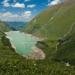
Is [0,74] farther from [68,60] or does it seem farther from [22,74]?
[68,60]

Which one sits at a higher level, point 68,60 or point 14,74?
point 14,74

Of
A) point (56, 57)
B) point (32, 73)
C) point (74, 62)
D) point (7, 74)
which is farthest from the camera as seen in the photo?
point (56, 57)

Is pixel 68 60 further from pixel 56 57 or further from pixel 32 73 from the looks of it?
pixel 32 73

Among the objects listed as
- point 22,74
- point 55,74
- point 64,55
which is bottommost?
point 64,55

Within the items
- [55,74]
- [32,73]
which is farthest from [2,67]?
[55,74]

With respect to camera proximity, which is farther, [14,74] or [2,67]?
[2,67]

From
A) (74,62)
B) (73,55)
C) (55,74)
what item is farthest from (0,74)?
(73,55)

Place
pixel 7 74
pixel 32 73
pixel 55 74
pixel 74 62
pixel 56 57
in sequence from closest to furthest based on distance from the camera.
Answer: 1. pixel 7 74
2. pixel 32 73
3. pixel 55 74
4. pixel 74 62
5. pixel 56 57

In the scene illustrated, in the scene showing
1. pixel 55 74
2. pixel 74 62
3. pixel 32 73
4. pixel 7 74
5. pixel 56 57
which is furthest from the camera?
pixel 56 57

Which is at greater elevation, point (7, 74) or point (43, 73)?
point (7, 74)
